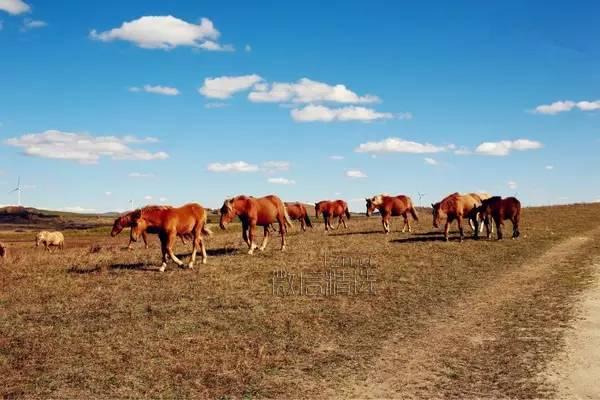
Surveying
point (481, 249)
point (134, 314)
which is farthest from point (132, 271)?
point (481, 249)

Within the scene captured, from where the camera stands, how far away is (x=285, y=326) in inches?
436

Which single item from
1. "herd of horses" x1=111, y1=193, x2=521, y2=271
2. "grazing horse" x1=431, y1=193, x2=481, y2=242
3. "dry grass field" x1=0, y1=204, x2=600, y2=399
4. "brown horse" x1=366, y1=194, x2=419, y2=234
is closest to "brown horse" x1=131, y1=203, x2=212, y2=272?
"herd of horses" x1=111, y1=193, x2=521, y2=271

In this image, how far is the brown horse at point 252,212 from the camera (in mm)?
20641

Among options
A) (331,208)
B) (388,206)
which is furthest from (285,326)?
(331,208)

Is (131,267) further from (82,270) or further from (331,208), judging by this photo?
(331,208)

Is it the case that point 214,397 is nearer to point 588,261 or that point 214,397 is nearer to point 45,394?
point 45,394

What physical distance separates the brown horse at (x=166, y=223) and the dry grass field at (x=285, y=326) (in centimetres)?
90

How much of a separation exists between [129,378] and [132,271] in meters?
9.82

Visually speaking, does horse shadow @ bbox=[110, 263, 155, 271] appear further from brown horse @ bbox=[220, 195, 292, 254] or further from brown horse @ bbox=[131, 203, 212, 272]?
brown horse @ bbox=[220, 195, 292, 254]

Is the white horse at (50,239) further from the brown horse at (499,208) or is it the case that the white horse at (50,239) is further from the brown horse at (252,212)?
the brown horse at (499,208)

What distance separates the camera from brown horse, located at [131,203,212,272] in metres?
17.1

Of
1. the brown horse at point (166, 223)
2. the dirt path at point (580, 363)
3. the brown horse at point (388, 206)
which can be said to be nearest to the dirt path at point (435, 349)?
the dirt path at point (580, 363)

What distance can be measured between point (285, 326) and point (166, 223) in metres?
8.09

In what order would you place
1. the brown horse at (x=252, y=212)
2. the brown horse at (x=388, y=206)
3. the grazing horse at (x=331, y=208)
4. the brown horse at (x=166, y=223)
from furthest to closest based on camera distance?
the grazing horse at (x=331, y=208)
the brown horse at (x=388, y=206)
the brown horse at (x=252, y=212)
the brown horse at (x=166, y=223)
